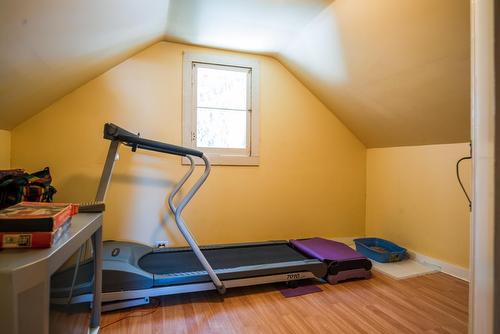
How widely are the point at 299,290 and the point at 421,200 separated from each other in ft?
5.21

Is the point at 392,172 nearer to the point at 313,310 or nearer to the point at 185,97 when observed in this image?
the point at 313,310

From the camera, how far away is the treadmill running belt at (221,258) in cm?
207

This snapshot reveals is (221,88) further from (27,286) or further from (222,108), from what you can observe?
(27,286)

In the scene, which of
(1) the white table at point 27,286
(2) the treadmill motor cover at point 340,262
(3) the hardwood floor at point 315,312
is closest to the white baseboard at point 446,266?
(3) the hardwood floor at point 315,312

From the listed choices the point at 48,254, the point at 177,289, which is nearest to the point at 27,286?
the point at 48,254

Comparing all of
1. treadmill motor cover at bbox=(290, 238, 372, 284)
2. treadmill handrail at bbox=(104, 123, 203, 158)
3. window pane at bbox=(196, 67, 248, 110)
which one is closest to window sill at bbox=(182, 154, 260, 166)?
window pane at bbox=(196, 67, 248, 110)

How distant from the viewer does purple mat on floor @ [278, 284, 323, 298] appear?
6.66ft

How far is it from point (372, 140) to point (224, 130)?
177 centimetres

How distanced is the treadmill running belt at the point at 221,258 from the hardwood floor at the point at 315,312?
0.20 meters

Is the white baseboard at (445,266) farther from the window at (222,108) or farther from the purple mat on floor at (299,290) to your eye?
the window at (222,108)

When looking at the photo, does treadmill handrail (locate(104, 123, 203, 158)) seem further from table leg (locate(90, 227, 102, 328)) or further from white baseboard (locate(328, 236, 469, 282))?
white baseboard (locate(328, 236, 469, 282))

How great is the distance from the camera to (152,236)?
2.60 m

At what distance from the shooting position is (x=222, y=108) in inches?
115

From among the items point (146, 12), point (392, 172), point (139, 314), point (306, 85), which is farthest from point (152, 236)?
point (392, 172)
